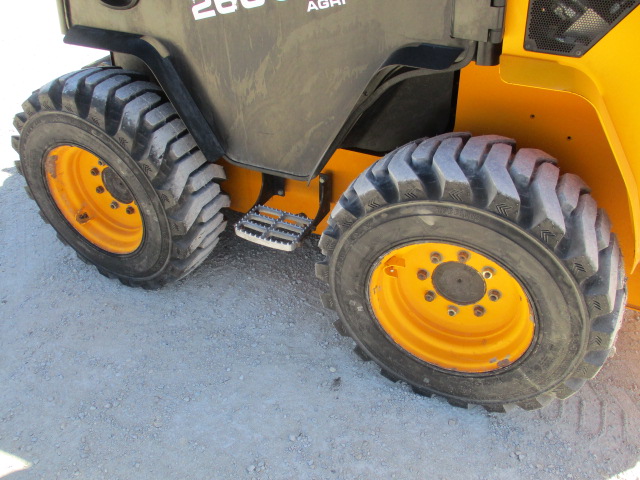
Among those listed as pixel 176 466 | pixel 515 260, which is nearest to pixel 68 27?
pixel 176 466

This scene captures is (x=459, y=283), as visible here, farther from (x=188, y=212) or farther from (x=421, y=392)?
(x=188, y=212)

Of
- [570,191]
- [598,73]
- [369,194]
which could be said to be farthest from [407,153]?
[598,73]

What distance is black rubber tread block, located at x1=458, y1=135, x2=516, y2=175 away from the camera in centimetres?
226

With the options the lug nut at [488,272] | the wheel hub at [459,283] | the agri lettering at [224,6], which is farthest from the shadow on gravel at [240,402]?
the agri lettering at [224,6]

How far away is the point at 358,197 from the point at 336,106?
393 mm

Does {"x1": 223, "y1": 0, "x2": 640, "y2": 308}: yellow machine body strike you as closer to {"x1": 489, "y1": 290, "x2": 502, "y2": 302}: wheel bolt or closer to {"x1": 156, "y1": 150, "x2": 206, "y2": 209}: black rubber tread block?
{"x1": 489, "y1": 290, "x2": 502, "y2": 302}: wheel bolt

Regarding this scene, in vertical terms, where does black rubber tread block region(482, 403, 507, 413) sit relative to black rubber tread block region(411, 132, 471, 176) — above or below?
below

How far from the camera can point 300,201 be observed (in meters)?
3.29

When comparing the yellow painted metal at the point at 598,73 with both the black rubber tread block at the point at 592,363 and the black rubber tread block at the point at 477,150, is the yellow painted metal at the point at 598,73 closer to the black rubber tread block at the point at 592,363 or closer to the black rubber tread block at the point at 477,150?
the black rubber tread block at the point at 477,150

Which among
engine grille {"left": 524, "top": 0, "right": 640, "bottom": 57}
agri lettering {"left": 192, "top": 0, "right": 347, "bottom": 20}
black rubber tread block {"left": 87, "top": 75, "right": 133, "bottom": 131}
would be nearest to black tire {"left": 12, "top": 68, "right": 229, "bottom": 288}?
black rubber tread block {"left": 87, "top": 75, "right": 133, "bottom": 131}

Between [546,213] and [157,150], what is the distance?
1.76 meters

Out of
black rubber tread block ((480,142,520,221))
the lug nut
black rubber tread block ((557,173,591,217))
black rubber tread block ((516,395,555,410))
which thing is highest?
black rubber tread block ((480,142,520,221))

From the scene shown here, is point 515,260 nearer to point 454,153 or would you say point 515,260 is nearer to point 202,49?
point 454,153

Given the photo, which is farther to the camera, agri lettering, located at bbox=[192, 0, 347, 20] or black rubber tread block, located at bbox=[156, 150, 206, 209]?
black rubber tread block, located at bbox=[156, 150, 206, 209]
